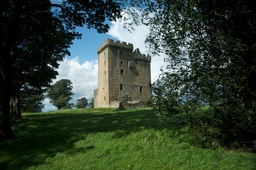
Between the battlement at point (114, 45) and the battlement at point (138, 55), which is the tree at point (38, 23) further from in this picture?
the battlement at point (138, 55)

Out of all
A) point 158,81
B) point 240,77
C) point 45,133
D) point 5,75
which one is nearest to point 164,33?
point 158,81

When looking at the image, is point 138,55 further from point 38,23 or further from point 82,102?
point 82,102

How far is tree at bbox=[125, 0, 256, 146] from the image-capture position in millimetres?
5543

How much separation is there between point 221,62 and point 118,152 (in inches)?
182

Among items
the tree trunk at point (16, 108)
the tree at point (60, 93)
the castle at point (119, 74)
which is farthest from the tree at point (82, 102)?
the tree trunk at point (16, 108)

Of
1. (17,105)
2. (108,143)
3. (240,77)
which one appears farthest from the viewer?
(17,105)

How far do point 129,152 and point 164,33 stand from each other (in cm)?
437

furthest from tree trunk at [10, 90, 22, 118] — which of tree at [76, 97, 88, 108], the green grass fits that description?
tree at [76, 97, 88, 108]

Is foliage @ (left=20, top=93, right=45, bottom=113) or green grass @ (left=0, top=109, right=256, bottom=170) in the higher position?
foliage @ (left=20, top=93, right=45, bottom=113)

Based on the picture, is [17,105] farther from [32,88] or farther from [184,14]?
[184,14]

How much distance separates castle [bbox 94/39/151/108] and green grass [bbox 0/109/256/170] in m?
24.9

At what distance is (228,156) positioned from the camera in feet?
21.0

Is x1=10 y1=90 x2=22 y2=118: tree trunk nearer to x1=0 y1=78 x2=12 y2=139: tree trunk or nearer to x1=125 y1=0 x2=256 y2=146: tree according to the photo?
x1=0 y1=78 x2=12 y2=139: tree trunk

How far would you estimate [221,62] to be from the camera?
5.98m
